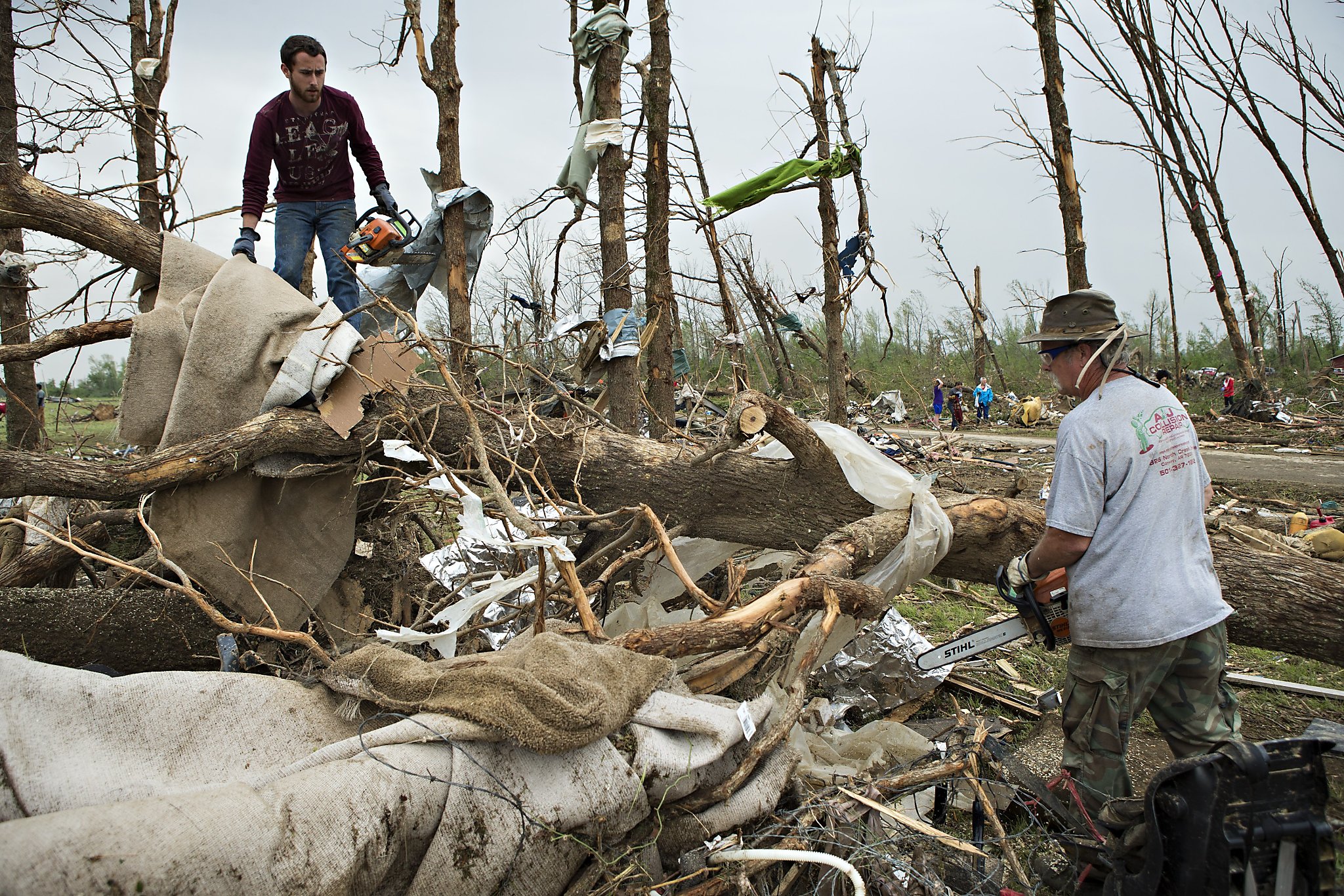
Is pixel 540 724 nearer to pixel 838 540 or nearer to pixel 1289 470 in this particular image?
pixel 838 540

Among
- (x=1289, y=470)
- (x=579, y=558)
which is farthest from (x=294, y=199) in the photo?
(x=1289, y=470)

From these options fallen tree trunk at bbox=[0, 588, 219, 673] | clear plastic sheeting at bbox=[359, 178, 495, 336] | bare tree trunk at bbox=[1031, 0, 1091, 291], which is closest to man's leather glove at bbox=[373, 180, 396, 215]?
clear plastic sheeting at bbox=[359, 178, 495, 336]

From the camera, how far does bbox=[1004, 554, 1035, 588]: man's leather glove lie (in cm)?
244

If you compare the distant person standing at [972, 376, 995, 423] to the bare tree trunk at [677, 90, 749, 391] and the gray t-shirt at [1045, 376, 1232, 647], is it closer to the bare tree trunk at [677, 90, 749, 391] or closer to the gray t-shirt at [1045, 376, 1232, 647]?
the bare tree trunk at [677, 90, 749, 391]

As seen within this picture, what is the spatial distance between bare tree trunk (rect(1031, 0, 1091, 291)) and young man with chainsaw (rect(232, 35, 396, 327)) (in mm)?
5257

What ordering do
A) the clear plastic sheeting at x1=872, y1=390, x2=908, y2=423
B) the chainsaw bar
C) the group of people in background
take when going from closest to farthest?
the chainsaw bar → the clear plastic sheeting at x1=872, y1=390, x2=908, y2=423 → the group of people in background

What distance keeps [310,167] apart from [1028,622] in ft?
13.7

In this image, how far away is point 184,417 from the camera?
10.1 feet

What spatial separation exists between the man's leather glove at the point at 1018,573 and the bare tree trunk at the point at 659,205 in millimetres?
3136

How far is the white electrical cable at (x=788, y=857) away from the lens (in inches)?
67.4

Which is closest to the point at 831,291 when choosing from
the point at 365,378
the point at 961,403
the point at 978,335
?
the point at 365,378

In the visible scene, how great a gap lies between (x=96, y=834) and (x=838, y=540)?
221 cm

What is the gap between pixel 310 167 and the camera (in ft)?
13.6

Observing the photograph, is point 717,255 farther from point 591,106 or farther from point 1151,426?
point 1151,426
